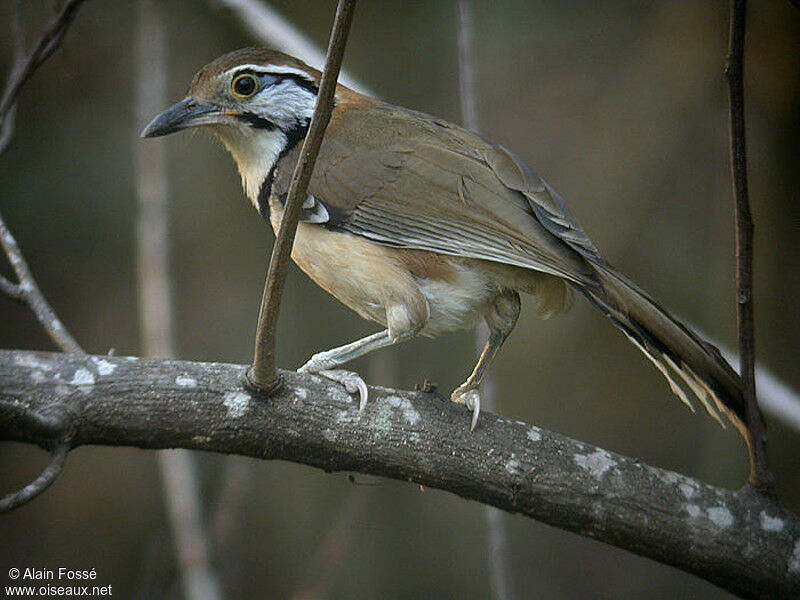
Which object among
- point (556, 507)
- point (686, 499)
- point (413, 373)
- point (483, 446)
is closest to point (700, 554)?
point (686, 499)

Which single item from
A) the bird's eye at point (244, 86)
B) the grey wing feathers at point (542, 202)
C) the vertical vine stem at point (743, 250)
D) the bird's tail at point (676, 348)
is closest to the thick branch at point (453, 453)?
the vertical vine stem at point (743, 250)

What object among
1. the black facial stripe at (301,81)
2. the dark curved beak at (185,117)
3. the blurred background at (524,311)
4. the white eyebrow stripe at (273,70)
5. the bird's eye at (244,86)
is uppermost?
the white eyebrow stripe at (273,70)

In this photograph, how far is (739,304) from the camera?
259 centimetres

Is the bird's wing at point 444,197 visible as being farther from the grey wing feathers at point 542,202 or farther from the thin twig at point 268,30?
the thin twig at point 268,30

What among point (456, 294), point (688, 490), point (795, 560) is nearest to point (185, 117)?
point (456, 294)

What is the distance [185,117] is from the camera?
3.24 m

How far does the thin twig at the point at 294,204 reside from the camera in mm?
2074

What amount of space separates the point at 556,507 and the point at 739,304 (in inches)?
29.8

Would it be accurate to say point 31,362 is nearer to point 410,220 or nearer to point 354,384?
point 354,384

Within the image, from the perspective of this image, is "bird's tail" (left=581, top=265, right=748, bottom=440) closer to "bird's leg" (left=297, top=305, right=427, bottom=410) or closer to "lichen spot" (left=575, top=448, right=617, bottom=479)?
"lichen spot" (left=575, top=448, right=617, bottom=479)

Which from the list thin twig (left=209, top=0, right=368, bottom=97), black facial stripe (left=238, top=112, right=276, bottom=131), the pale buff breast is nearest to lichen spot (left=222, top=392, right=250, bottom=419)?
the pale buff breast

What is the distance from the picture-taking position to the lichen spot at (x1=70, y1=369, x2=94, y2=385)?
2.42m

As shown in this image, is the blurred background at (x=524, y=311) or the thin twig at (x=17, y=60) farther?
the blurred background at (x=524, y=311)

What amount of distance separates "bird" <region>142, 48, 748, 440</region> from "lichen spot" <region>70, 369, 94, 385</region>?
2.27 feet
